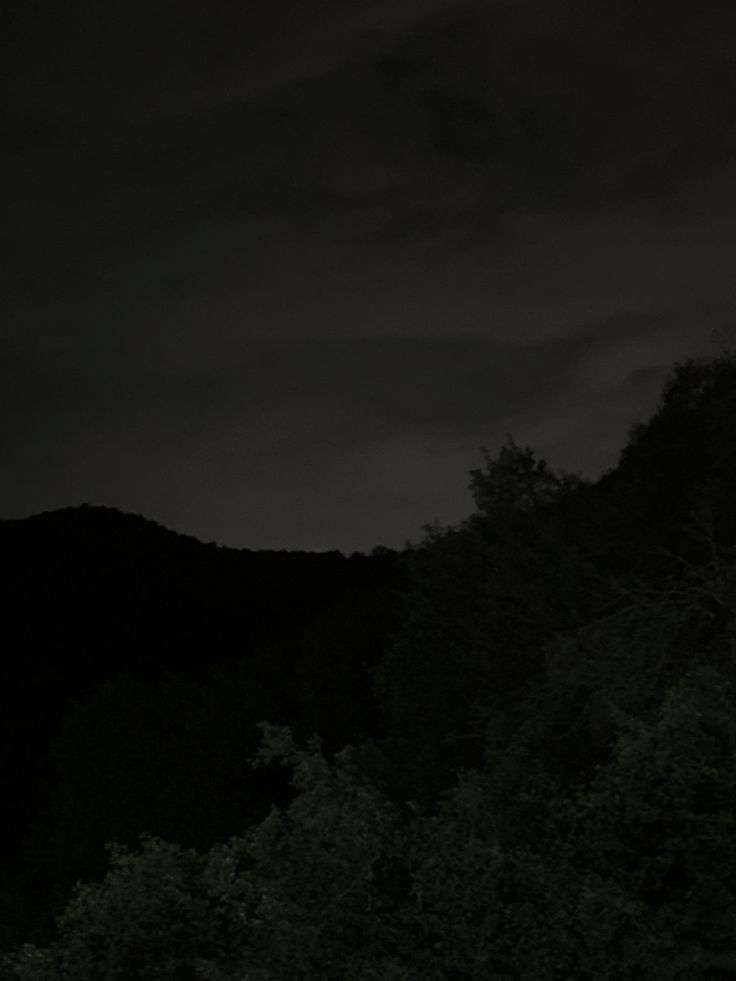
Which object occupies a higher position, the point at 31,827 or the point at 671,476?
the point at 671,476

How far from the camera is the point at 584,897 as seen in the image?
1120 cm

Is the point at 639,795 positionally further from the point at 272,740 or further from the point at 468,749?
the point at 468,749

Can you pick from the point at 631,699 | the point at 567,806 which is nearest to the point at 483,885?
the point at 567,806

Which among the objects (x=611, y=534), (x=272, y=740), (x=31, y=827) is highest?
(x=611, y=534)

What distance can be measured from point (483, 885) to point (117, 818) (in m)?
33.1

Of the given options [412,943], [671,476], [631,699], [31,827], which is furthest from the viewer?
[31,827]

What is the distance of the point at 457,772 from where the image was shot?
25.1 m

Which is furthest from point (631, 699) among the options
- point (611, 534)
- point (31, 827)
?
point (31, 827)

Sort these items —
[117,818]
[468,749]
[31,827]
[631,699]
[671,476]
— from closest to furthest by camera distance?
[631,699] < [671,476] < [468,749] < [117,818] < [31,827]

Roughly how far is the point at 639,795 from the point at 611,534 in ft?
46.2

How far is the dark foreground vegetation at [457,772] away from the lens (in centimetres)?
1081

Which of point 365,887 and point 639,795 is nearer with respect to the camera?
point 365,887

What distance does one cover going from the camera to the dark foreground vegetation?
10.8 metres

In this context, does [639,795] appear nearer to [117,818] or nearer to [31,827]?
[117,818]
